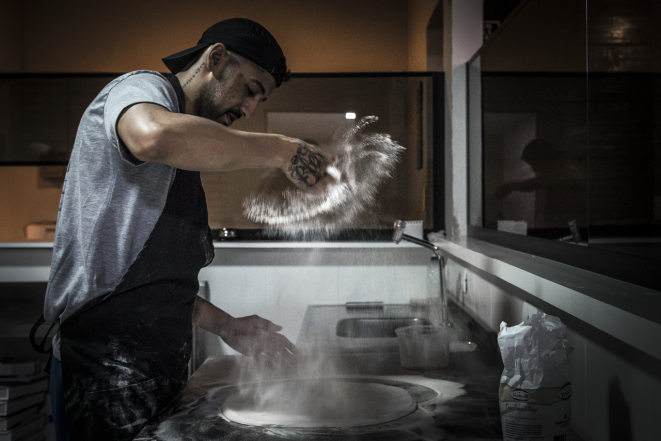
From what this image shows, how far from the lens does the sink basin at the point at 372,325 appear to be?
2121 mm

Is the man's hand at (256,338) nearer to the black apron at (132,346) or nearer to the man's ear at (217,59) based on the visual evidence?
the black apron at (132,346)

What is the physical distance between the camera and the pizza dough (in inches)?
A: 37.5

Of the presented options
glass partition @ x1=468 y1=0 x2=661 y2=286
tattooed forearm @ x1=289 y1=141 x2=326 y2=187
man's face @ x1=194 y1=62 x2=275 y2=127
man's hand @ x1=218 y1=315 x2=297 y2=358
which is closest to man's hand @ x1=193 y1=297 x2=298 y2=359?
man's hand @ x1=218 y1=315 x2=297 y2=358

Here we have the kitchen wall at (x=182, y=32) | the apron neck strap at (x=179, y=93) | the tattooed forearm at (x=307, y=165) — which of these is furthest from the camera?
the kitchen wall at (x=182, y=32)

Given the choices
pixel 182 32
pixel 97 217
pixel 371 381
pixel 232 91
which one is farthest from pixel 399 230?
pixel 182 32

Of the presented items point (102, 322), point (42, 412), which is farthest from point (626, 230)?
point (42, 412)

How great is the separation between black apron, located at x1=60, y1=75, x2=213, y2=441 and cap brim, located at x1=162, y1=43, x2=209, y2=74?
8 centimetres

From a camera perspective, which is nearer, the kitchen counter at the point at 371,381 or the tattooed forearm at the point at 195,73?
the kitchen counter at the point at 371,381

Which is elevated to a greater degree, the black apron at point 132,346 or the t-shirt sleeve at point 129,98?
the t-shirt sleeve at point 129,98

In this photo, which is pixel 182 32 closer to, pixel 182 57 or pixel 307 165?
pixel 182 57

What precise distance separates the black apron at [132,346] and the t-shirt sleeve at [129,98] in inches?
6.6

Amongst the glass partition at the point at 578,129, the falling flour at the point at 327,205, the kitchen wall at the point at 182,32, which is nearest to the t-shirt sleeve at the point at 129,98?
the glass partition at the point at 578,129

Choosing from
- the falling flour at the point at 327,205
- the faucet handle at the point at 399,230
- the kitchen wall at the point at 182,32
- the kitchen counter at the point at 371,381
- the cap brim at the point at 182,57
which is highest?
the kitchen wall at the point at 182,32

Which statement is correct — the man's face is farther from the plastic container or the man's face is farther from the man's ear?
the plastic container
